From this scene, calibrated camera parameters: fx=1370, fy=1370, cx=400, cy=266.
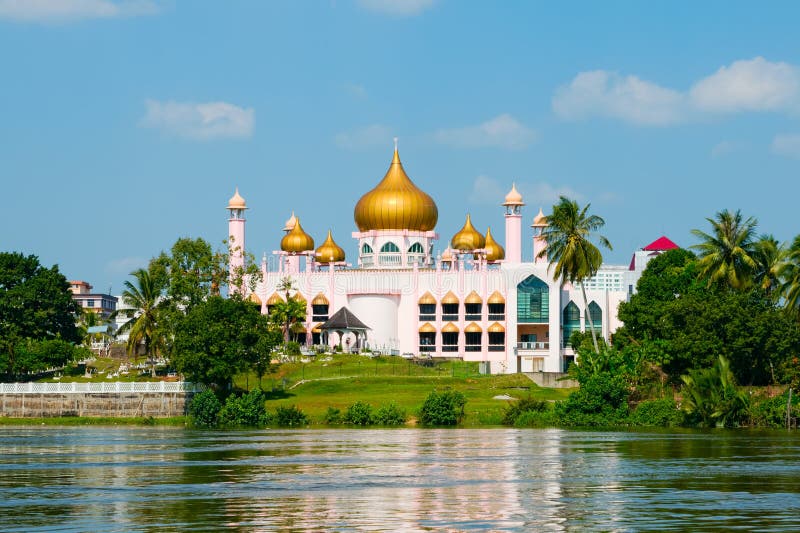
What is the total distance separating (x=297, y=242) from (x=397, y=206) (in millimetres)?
11381

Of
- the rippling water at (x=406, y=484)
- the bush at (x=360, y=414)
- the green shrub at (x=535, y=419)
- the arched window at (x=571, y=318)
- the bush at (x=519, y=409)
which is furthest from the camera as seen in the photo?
the arched window at (x=571, y=318)

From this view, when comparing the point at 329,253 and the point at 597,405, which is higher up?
the point at 329,253

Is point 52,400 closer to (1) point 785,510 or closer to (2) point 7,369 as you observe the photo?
(2) point 7,369

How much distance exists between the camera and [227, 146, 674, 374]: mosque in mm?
107188

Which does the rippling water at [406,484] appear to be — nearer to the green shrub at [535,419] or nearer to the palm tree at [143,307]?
the green shrub at [535,419]

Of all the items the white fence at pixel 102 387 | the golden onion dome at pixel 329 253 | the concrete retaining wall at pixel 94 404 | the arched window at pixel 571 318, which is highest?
the golden onion dome at pixel 329 253

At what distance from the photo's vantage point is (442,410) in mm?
66938

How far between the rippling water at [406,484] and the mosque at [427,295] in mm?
52336

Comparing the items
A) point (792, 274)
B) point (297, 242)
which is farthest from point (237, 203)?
point (792, 274)

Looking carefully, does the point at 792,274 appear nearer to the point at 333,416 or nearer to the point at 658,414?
the point at 658,414

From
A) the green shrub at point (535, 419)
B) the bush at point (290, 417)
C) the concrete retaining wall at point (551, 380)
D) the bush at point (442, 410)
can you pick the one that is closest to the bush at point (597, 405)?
the green shrub at point (535, 419)

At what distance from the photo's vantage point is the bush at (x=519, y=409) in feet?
221

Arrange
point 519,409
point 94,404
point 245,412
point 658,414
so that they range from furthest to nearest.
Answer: point 94,404 → point 245,412 → point 519,409 → point 658,414

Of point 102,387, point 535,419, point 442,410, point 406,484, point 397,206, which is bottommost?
point 406,484
